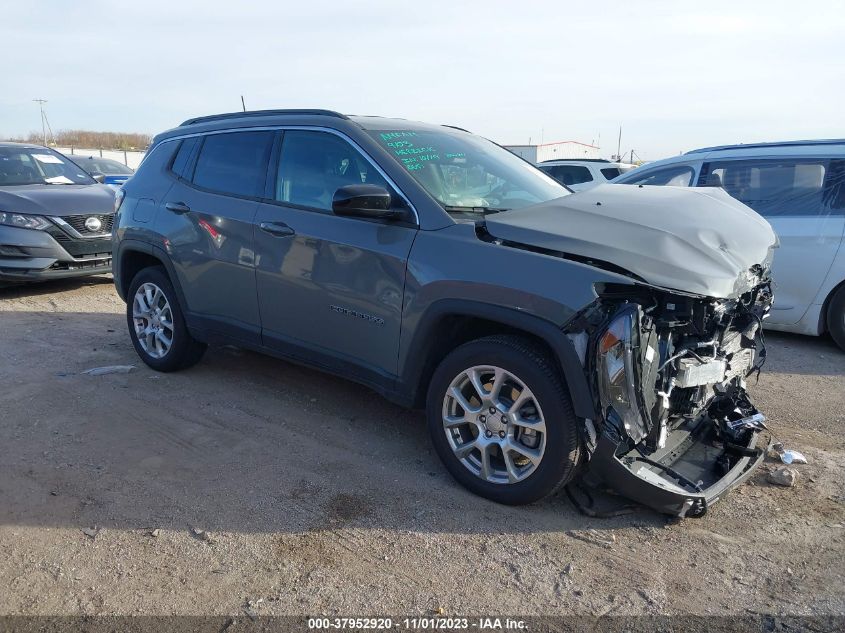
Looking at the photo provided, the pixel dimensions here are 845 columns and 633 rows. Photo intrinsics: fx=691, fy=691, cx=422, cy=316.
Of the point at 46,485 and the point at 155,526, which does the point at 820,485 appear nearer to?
the point at 155,526

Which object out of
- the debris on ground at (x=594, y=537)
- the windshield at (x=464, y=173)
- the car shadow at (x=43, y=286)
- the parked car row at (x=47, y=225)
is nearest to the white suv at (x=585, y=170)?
the car shadow at (x=43, y=286)

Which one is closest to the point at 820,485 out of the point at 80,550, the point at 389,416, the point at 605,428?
the point at 605,428

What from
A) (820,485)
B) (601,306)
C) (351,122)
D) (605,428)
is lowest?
(820,485)

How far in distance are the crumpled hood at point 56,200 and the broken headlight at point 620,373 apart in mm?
7261

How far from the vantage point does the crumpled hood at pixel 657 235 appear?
3098 millimetres

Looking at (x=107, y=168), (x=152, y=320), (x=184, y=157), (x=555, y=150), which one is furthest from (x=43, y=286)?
(x=555, y=150)

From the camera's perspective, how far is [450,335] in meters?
3.69

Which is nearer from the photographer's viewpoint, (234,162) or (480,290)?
(480,290)

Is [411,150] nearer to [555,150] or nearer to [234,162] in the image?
[234,162]

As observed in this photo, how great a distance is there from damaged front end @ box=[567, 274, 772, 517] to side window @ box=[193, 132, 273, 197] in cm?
255

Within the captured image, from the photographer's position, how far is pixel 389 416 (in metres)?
4.62

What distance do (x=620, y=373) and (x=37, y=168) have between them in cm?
878

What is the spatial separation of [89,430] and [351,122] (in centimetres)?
255

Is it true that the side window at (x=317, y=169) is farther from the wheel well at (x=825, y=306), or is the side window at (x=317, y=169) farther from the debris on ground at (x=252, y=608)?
the wheel well at (x=825, y=306)
